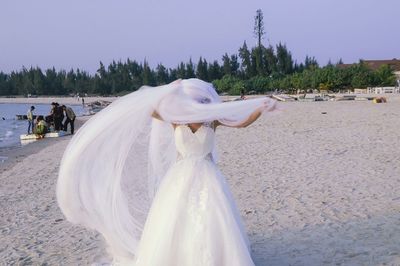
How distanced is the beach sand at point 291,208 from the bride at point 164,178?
54cm

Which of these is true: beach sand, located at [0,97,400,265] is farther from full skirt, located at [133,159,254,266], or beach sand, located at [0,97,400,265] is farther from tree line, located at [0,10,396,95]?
tree line, located at [0,10,396,95]

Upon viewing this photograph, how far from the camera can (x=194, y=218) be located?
415 cm

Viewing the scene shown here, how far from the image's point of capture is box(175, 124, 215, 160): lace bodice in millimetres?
4266

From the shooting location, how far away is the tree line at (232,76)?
2808 inches

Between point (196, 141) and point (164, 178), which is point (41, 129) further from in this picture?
point (196, 141)

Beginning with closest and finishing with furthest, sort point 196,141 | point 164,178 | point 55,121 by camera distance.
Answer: point 196,141, point 164,178, point 55,121

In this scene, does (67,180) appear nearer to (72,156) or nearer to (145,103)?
(72,156)

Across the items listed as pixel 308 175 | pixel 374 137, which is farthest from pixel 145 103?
pixel 374 137

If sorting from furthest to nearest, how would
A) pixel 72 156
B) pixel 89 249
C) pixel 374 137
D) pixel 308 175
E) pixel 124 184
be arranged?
pixel 374 137
pixel 308 175
pixel 89 249
pixel 124 184
pixel 72 156

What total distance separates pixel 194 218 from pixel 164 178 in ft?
1.55

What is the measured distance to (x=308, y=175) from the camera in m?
9.48

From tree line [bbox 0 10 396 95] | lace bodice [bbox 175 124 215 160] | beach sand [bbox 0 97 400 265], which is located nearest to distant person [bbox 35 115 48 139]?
beach sand [bbox 0 97 400 265]

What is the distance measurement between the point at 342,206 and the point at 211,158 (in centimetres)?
332

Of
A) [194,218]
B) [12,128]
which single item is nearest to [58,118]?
[12,128]
